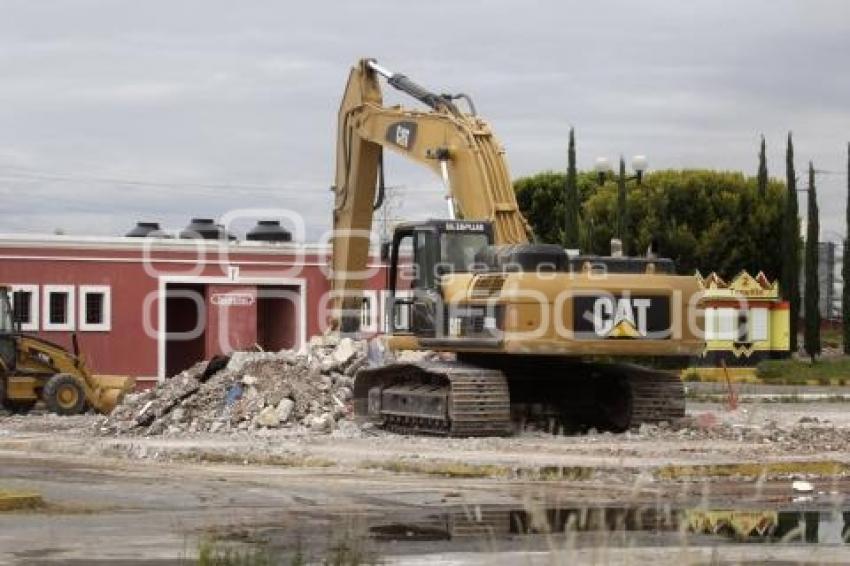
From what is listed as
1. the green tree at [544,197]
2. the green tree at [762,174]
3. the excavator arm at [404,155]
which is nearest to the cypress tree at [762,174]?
the green tree at [762,174]

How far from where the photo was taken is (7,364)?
1406 inches

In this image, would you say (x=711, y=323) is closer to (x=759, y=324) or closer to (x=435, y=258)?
(x=759, y=324)

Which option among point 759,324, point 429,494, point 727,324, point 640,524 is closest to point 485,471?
point 429,494

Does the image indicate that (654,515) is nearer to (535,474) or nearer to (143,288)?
(535,474)

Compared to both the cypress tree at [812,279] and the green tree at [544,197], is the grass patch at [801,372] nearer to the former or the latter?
the cypress tree at [812,279]

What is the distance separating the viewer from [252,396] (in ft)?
92.5

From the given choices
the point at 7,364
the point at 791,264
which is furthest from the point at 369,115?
the point at 791,264

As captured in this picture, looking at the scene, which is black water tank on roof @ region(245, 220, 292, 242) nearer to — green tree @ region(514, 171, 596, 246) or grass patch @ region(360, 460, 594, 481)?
grass patch @ region(360, 460, 594, 481)

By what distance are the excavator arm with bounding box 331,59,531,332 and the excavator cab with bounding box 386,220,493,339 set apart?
542 millimetres

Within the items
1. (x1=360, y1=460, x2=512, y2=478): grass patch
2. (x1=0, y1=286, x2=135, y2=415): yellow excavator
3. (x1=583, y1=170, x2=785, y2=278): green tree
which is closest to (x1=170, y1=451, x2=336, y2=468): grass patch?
(x1=360, y1=460, x2=512, y2=478): grass patch

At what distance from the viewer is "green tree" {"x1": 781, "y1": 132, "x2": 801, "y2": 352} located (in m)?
74.1

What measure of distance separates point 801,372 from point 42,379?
29.4 m

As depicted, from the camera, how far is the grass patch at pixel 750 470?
19.2m

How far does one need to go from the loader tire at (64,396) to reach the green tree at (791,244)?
4361 cm
